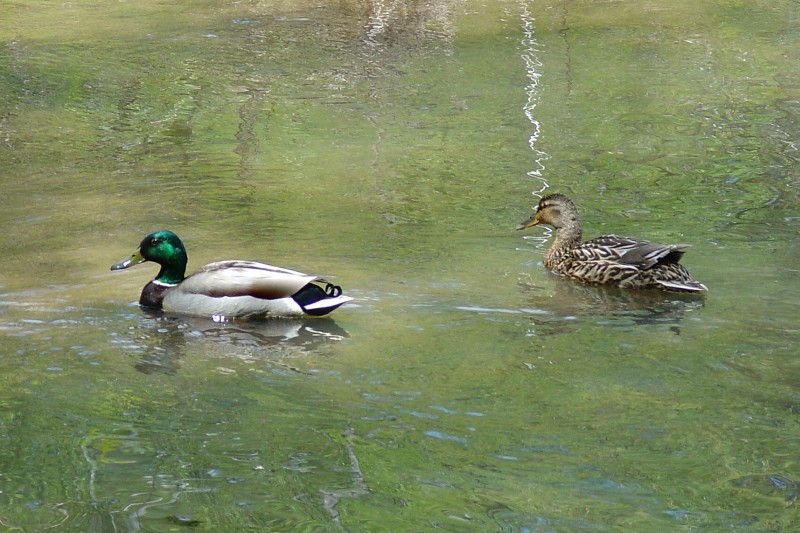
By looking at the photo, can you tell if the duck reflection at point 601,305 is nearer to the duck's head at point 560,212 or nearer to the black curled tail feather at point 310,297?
the duck's head at point 560,212

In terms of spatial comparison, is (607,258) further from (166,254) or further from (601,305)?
(166,254)

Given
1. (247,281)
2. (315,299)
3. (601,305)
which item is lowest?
(601,305)

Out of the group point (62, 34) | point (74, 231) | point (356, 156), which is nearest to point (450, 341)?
point (74, 231)

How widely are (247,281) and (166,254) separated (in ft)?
2.77

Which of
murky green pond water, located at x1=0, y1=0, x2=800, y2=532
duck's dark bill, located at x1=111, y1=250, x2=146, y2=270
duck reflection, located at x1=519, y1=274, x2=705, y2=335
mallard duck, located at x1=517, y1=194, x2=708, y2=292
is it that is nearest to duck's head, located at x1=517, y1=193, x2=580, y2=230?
mallard duck, located at x1=517, y1=194, x2=708, y2=292

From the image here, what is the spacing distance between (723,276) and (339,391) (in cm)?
362

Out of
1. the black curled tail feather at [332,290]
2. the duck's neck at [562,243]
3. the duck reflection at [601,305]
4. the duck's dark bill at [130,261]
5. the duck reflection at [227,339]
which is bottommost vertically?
the duck reflection at [601,305]

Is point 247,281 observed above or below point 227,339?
above

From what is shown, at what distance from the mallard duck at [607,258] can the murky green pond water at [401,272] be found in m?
0.18

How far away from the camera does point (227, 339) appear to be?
8078 millimetres

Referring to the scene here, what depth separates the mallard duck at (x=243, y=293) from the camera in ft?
27.4

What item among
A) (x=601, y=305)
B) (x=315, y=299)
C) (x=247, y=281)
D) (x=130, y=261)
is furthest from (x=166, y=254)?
(x=601, y=305)

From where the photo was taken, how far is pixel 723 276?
934cm

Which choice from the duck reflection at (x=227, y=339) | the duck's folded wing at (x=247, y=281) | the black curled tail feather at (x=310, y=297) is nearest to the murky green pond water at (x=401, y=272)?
the duck reflection at (x=227, y=339)
